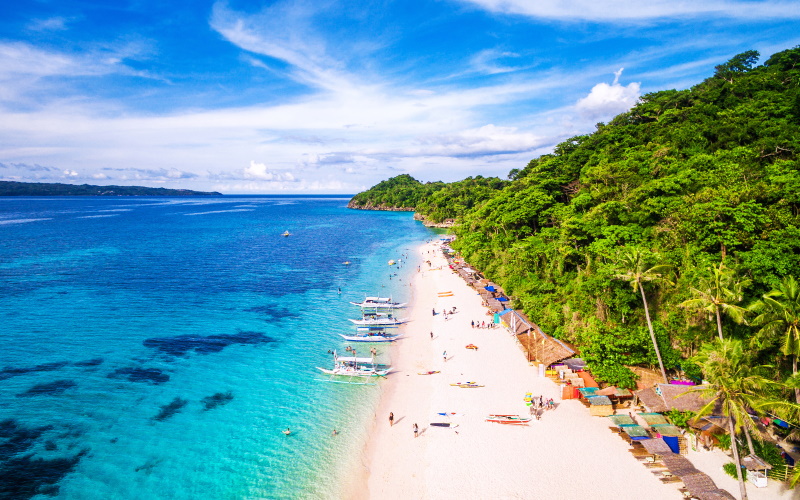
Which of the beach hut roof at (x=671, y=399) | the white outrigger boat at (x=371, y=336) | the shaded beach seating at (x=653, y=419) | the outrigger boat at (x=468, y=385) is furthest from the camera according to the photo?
the white outrigger boat at (x=371, y=336)

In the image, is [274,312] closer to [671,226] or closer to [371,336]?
[371,336]

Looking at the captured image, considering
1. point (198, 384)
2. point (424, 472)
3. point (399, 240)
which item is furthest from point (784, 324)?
point (399, 240)

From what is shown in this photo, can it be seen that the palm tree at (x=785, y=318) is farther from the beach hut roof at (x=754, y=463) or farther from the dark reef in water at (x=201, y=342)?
the dark reef in water at (x=201, y=342)

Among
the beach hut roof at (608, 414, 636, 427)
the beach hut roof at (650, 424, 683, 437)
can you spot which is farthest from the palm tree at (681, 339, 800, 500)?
the beach hut roof at (608, 414, 636, 427)

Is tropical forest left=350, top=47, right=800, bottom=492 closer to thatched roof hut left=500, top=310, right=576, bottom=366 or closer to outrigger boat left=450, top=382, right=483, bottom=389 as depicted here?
thatched roof hut left=500, top=310, right=576, bottom=366

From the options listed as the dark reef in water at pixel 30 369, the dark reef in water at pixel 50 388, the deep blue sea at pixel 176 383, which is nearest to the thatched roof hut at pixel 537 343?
the deep blue sea at pixel 176 383

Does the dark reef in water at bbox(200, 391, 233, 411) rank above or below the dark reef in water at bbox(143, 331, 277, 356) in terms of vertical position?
below

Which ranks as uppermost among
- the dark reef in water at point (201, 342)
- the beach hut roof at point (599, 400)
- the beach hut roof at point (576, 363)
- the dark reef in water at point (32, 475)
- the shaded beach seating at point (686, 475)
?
the beach hut roof at point (576, 363)
